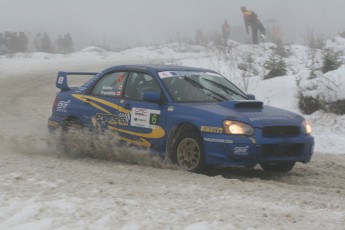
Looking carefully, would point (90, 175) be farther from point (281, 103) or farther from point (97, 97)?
point (281, 103)

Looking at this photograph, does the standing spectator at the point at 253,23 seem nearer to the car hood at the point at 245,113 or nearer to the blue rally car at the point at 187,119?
the blue rally car at the point at 187,119

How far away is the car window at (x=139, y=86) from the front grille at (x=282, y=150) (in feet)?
5.55

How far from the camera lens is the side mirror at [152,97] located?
6.93 meters

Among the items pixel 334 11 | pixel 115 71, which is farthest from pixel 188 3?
pixel 115 71

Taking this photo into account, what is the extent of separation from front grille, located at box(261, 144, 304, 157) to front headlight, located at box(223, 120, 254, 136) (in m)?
0.25

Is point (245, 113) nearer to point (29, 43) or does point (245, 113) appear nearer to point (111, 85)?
point (111, 85)

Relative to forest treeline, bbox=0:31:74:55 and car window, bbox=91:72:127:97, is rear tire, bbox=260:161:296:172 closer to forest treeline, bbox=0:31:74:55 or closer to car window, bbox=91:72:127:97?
car window, bbox=91:72:127:97

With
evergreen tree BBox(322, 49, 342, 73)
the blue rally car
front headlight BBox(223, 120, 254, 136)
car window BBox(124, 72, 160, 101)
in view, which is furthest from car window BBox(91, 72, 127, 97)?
evergreen tree BBox(322, 49, 342, 73)

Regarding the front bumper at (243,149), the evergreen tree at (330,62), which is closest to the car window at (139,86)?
the front bumper at (243,149)

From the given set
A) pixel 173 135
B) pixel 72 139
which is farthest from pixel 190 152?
pixel 72 139

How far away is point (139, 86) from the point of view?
24.5 ft

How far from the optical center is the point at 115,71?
Answer: 25.9ft

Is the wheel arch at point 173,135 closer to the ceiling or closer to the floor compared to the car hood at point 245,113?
closer to the floor

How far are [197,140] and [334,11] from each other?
5123 cm
